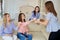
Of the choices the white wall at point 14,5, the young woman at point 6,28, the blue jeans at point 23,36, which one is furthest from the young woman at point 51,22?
the white wall at point 14,5

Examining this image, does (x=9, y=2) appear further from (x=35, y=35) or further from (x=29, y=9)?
(x=35, y=35)

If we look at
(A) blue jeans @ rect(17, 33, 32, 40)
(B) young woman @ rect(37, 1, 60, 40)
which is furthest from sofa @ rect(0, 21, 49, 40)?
(B) young woman @ rect(37, 1, 60, 40)

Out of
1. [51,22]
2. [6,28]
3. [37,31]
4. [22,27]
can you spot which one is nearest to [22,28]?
[22,27]

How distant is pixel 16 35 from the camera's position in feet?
10.5

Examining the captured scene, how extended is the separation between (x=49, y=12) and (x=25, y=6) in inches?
59.1

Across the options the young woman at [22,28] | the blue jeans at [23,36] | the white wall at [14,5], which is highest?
the white wall at [14,5]

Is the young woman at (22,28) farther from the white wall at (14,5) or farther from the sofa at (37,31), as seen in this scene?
the white wall at (14,5)

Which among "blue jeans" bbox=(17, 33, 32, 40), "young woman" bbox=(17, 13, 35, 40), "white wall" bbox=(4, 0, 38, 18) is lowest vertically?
"blue jeans" bbox=(17, 33, 32, 40)

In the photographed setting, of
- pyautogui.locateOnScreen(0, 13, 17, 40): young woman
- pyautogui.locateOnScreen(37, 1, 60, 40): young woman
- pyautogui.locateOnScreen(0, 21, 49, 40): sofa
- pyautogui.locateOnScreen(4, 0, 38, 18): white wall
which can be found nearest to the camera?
pyautogui.locateOnScreen(37, 1, 60, 40): young woman

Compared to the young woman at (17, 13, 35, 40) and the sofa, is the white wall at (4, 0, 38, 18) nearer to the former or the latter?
the sofa

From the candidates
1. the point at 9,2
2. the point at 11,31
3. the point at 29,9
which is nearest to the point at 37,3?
the point at 29,9

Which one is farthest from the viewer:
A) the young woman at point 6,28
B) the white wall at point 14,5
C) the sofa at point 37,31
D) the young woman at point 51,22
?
the white wall at point 14,5

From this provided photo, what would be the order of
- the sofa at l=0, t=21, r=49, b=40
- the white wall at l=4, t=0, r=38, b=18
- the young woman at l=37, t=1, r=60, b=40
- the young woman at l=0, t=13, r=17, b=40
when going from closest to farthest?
the young woman at l=37, t=1, r=60, b=40 < the young woman at l=0, t=13, r=17, b=40 < the sofa at l=0, t=21, r=49, b=40 < the white wall at l=4, t=0, r=38, b=18

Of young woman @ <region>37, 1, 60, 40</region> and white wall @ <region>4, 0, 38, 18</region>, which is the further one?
white wall @ <region>4, 0, 38, 18</region>
